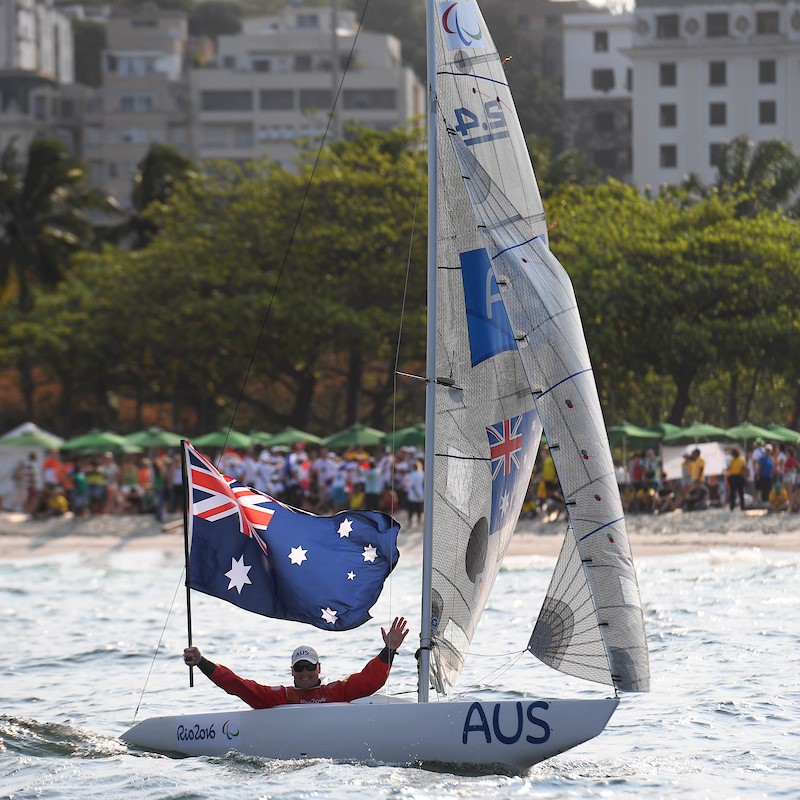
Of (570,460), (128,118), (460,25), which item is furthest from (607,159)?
(570,460)

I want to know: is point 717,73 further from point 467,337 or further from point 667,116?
point 467,337

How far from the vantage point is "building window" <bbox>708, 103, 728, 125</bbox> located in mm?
100625

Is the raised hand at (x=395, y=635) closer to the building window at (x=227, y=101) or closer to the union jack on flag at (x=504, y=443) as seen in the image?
the union jack on flag at (x=504, y=443)

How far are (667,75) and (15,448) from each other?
6564 cm

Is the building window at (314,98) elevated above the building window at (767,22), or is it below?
below

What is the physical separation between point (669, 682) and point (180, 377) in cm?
3780

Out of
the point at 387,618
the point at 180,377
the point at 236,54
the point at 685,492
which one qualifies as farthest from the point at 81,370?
the point at 236,54

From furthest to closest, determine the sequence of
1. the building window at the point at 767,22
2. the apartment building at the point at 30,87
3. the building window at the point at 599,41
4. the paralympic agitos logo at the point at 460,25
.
Result: 1. the apartment building at the point at 30,87
2. the building window at the point at 599,41
3. the building window at the point at 767,22
4. the paralympic agitos logo at the point at 460,25

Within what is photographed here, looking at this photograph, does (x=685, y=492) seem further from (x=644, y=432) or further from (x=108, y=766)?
(x=108, y=766)

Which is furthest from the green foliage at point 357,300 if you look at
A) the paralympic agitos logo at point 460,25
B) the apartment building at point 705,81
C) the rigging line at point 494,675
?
the apartment building at point 705,81

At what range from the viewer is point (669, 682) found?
20922 mm

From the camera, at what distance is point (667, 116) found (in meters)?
101

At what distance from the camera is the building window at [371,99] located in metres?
111

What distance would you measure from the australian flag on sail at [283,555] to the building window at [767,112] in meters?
90.4
